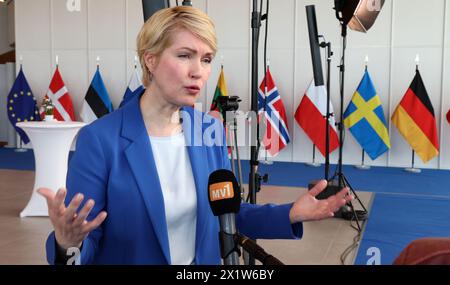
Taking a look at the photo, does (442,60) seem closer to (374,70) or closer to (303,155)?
(374,70)

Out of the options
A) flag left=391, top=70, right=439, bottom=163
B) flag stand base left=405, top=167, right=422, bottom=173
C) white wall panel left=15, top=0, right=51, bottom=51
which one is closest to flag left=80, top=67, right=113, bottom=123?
white wall panel left=15, top=0, right=51, bottom=51

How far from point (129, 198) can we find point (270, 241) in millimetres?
2798

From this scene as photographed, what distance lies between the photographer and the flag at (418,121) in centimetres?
715

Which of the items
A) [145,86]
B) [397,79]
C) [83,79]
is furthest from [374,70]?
[145,86]

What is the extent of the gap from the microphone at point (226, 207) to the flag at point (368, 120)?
6549mm

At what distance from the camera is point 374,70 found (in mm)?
7777

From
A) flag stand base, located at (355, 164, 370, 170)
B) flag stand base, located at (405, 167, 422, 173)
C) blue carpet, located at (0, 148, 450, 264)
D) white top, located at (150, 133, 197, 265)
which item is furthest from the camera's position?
flag stand base, located at (355, 164, 370, 170)

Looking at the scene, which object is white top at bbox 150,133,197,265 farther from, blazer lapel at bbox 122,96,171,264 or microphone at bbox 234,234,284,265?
microphone at bbox 234,234,284,265

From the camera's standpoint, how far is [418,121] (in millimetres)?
7199

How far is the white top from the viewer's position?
1.58 metres

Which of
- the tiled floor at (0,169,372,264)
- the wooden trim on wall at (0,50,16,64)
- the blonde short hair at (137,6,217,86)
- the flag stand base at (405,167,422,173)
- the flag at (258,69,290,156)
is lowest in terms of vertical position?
the flag stand base at (405,167,422,173)

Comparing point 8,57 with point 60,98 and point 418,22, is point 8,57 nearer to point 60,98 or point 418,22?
point 60,98

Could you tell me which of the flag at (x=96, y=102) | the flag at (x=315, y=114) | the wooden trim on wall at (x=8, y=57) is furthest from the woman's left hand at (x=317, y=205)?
the wooden trim on wall at (x=8, y=57)

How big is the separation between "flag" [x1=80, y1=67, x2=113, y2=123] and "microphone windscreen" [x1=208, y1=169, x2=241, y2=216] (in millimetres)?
7993
